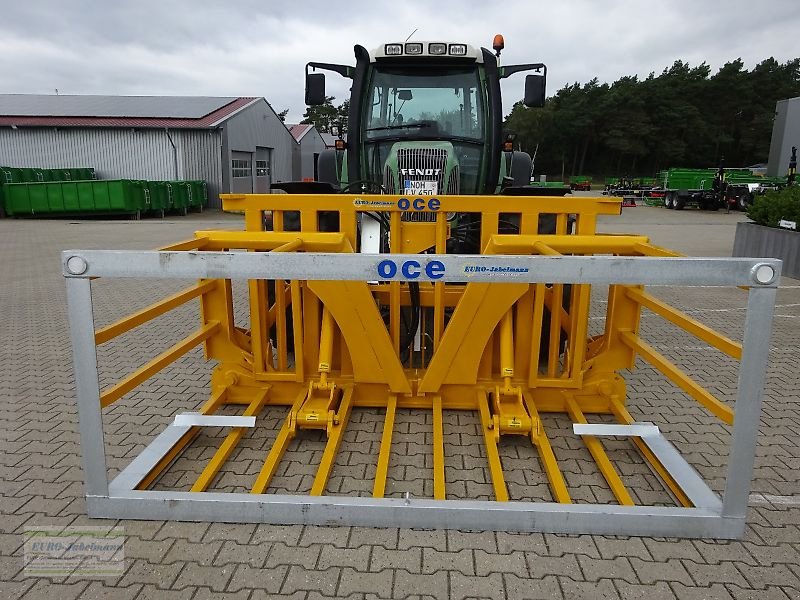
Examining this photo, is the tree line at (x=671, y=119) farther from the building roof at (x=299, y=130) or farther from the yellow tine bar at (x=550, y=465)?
the yellow tine bar at (x=550, y=465)

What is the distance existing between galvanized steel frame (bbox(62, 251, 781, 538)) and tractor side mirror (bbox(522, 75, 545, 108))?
3.51 metres

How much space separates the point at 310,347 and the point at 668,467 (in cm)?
237

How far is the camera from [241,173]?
26062 millimetres

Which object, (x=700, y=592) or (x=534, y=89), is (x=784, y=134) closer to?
(x=534, y=89)

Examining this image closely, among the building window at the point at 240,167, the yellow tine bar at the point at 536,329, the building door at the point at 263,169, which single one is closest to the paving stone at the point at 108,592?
the yellow tine bar at the point at 536,329

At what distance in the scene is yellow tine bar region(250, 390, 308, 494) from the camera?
2979mm

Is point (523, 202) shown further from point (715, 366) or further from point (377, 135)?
point (715, 366)

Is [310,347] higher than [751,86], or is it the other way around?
[751,86]

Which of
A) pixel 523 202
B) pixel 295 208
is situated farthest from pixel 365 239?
pixel 523 202

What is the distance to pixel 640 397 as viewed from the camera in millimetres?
4527

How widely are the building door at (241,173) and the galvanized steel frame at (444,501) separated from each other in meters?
23.2

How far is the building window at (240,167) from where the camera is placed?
25.2 metres

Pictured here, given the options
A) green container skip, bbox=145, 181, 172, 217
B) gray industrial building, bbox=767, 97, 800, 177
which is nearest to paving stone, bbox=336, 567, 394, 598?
green container skip, bbox=145, 181, 172, 217

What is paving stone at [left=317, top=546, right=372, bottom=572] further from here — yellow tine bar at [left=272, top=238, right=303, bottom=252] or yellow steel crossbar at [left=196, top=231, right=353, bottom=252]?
yellow steel crossbar at [left=196, top=231, right=353, bottom=252]
